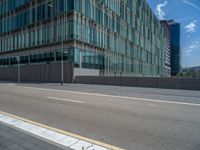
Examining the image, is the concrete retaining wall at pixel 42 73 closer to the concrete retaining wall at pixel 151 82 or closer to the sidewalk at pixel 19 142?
the concrete retaining wall at pixel 151 82

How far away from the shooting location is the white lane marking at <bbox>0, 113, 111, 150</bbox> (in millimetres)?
4320

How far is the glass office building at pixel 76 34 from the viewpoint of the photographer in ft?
110

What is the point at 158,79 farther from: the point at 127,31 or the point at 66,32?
the point at 127,31

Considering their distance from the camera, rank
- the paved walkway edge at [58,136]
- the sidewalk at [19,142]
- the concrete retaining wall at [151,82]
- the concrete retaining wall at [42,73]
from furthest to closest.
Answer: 1. the concrete retaining wall at [42,73]
2. the concrete retaining wall at [151,82]
3. the paved walkway edge at [58,136]
4. the sidewalk at [19,142]

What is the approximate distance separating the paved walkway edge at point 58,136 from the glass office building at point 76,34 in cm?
2590

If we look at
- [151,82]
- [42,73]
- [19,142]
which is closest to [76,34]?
[42,73]

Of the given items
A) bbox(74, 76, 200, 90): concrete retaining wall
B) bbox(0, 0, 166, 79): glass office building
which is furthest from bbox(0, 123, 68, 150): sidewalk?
bbox(0, 0, 166, 79): glass office building

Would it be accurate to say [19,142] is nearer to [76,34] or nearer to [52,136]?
[52,136]

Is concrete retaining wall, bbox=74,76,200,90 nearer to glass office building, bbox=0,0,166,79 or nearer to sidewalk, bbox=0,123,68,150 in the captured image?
glass office building, bbox=0,0,166,79

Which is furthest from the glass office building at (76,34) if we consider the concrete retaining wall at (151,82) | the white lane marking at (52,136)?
the white lane marking at (52,136)

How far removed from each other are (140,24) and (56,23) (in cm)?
3457

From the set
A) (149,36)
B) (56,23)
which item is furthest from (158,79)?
(149,36)

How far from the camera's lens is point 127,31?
5184 centimetres

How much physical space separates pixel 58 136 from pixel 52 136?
0.15m
